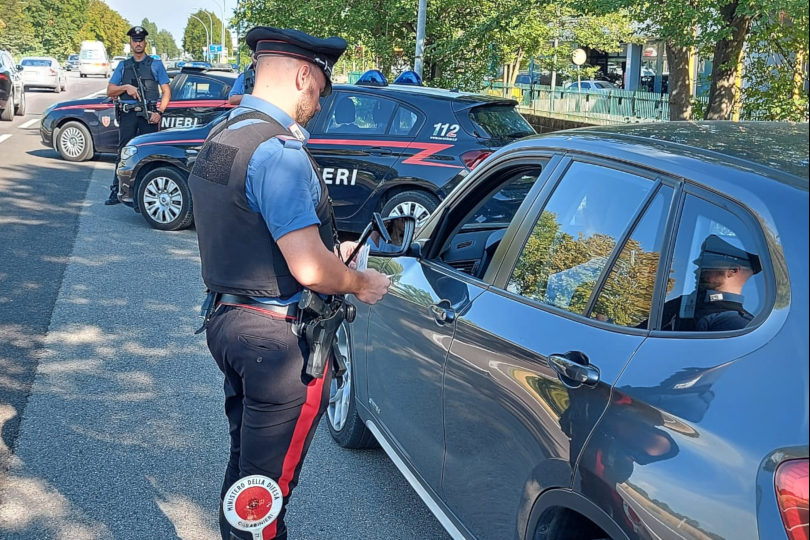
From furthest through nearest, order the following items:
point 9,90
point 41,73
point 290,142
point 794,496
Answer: point 41,73 → point 9,90 → point 290,142 → point 794,496

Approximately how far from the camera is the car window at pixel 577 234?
2664 mm

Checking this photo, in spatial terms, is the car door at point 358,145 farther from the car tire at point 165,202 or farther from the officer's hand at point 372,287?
the officer's hand at point 372,287

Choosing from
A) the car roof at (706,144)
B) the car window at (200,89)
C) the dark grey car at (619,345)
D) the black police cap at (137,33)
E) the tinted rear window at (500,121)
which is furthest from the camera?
the car window at (200,89)

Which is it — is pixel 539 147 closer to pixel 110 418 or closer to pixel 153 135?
pixel 110 418

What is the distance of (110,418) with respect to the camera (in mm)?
4922

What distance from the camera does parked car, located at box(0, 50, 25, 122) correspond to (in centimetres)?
2319

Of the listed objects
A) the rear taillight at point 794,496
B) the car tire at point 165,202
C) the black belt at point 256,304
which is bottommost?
the car tire at point 165,202

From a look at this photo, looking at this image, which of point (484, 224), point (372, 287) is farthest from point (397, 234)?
point (484, 224)

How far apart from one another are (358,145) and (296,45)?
23.1 feet

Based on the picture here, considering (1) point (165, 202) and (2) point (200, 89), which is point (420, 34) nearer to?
(2) point (200, 89)

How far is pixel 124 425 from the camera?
4.83 meters

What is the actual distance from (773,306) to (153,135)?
9.61 meters

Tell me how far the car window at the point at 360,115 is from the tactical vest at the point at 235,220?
280 inches

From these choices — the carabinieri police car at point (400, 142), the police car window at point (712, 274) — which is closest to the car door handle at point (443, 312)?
the police car window at point (712, 274)
